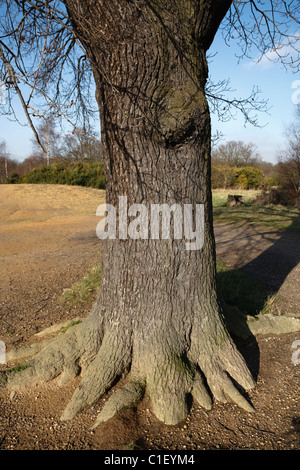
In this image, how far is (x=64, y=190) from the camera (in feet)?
71.9

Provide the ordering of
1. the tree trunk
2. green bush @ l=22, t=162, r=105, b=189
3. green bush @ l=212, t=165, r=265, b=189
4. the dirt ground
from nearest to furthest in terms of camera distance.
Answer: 1. the dirt ground
2. the tree trunk
3. green bush @ l=22, t=162, r=105, b=189
4. green bush @ l=212, t=165, r=265, b=189

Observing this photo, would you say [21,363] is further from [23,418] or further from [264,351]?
[264,351]

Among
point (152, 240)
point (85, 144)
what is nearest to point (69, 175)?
point (85, 144)

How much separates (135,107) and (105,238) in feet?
3.72

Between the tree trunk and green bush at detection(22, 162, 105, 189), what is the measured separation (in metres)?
24.1

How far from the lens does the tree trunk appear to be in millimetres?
2271

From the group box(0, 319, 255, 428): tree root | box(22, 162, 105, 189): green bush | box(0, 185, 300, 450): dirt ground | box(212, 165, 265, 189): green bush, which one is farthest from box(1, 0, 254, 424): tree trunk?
box(212, 165, 265, 189): green bush

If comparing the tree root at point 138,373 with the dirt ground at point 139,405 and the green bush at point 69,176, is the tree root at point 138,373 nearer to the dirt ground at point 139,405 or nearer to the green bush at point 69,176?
the dirt ground at point 139,405

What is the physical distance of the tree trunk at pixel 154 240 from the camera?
7.45ft

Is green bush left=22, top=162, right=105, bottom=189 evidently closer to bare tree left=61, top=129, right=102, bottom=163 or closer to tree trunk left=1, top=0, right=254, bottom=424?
bare tree left=61, top=129, right=102, bottom=163

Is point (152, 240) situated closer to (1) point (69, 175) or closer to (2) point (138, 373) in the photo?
(2) point (138, 373)

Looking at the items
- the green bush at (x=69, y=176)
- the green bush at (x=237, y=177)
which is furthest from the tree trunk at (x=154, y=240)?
the green bush at (x=237, y=177)

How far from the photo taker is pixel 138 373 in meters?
2.58

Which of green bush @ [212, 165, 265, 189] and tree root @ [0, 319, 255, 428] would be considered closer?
tree root @ [0, 319, 255, 428]
